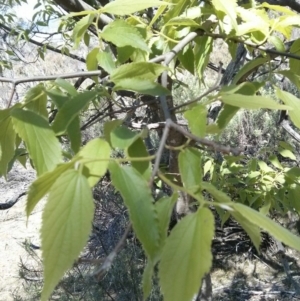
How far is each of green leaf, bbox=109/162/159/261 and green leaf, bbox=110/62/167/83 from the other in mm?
188

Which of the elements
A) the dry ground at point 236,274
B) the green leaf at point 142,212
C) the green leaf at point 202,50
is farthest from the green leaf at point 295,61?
the dry ground at point 236,274

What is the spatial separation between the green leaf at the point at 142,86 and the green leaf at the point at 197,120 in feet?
0.15

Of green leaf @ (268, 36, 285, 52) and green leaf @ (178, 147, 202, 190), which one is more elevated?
green leaf @ (268, 36, 285, 52)

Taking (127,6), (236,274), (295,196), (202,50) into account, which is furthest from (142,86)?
(236,274)

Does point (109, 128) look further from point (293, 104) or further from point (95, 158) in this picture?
point (293, 104)

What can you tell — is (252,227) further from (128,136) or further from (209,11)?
(209,11)

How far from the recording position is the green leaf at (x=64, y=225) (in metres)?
0.30

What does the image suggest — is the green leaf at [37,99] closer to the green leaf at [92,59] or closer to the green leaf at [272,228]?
the green leaf at [92,59]

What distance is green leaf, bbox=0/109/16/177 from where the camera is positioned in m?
0.50

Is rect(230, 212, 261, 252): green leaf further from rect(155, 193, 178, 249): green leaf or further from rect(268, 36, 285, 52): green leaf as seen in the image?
rect(268, 36, 285, 52): green leaf

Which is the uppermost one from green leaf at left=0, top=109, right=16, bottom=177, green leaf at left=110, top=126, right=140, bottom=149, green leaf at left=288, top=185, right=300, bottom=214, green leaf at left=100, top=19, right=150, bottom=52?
green leaf at left=100, top=19, right=150, bottom=52

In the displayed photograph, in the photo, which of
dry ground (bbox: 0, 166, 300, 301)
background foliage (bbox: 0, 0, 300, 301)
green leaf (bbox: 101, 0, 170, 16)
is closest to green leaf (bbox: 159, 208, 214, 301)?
background foliage (bbox: 0, 0, 300, 301)

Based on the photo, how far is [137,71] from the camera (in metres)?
0.51

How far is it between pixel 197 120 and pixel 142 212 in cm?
13
